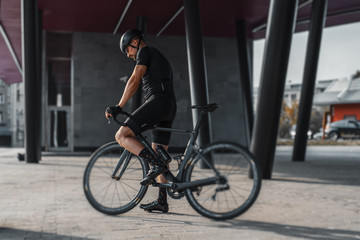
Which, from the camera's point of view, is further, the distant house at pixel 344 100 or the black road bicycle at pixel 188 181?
the distant house at pixel 344 100

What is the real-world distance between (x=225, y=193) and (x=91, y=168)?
0.69 metres

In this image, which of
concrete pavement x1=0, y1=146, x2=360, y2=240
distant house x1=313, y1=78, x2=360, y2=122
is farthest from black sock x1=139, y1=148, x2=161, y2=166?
distant house x1=313, y1=78, x2=360, y2=122

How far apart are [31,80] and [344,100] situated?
6131 cm

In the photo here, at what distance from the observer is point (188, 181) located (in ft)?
6.15

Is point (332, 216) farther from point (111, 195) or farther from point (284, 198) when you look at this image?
point (111, 195)

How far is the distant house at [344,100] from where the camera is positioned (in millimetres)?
74500

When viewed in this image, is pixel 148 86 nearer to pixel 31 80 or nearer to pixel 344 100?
pixel 31 80

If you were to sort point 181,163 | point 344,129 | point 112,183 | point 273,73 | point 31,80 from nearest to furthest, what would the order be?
point 181,163, point 112,183, point 273,73, point 31,80, point 344,129

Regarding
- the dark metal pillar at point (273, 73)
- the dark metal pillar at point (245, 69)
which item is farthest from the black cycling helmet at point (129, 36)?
the dark metal pillar at point (245, 69)

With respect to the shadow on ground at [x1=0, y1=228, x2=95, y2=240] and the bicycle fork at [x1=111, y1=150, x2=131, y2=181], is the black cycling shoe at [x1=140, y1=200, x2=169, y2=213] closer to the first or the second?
the bicycle fork at [x1=111, y1=150, x2=131, y2=181]

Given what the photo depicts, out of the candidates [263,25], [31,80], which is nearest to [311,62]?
[263,25]

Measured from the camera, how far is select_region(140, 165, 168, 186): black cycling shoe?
170 cm

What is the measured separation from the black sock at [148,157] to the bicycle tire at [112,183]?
0.03 m

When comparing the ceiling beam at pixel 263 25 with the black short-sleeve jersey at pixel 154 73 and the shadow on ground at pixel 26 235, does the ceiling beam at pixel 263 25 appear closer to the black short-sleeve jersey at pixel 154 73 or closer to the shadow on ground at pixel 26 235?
the shadow on ground at pixel 26 235
